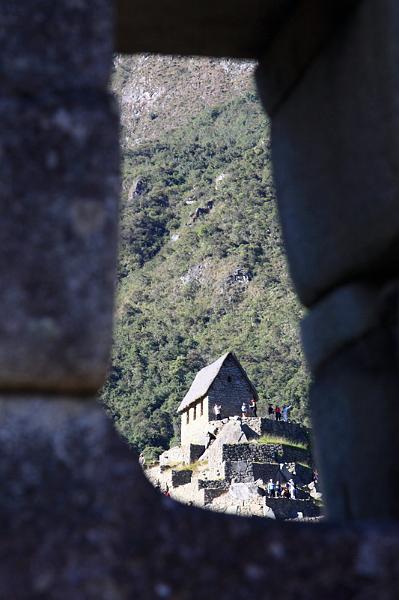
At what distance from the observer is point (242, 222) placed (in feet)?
329

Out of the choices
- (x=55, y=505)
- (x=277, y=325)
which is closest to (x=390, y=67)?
(x=55, y=505)

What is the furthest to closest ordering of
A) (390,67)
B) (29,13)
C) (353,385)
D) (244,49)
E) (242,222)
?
(242,222) < (244,49) < (353,385) < (390,67) < (29,13)

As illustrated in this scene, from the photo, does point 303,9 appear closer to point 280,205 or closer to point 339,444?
point 280,205

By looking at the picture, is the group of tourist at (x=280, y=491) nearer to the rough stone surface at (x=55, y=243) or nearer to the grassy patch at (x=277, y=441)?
the grassy patch at (x=277, y=441)

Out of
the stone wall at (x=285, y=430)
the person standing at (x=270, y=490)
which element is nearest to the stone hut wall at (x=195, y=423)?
the stone wall at (x=285, y=430)

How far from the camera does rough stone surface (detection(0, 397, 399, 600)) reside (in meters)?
1.33

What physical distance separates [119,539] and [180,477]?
41360 mm

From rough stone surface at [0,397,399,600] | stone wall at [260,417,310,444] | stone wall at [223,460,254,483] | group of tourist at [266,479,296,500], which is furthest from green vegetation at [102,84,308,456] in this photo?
rough stone surface at [0,397,399,600]

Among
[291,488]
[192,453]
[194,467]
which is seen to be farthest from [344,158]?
[192,453]

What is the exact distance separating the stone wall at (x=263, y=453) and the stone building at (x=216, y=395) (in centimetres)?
629

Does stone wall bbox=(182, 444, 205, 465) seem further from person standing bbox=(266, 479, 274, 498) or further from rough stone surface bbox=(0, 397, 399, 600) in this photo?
rough stone surface bbox=(0, 397, 399, 600)

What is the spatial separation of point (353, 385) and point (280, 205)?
0.53 m

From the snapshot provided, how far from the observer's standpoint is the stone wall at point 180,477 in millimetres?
41625

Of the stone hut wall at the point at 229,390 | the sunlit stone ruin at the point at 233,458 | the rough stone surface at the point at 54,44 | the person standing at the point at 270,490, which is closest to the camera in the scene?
the rough stone surface at the point at 54,44
